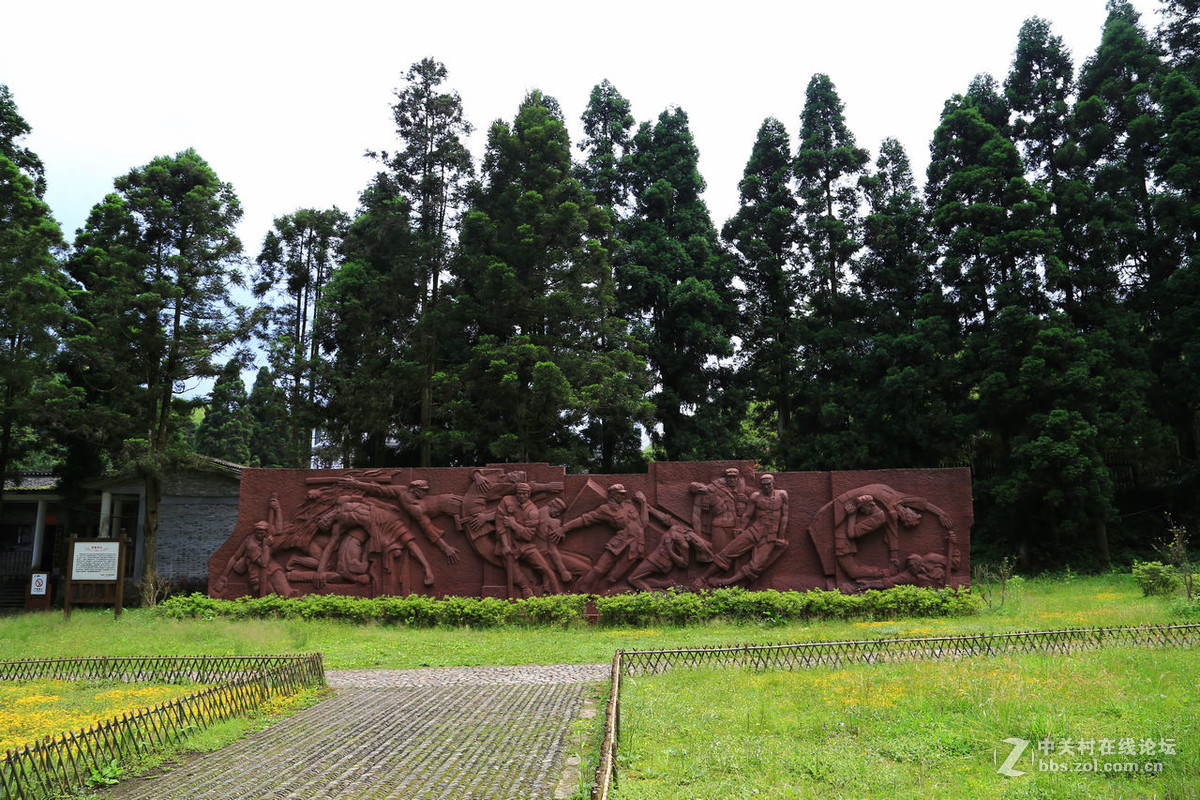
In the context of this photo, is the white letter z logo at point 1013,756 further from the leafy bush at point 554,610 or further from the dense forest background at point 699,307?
the dense forest background at point 699,307

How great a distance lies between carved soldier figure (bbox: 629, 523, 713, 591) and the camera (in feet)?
42.9

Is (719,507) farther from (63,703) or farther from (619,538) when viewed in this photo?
(63,703)

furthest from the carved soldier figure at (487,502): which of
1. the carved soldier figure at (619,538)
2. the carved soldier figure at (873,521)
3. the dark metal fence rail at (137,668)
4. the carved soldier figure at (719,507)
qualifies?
the dark metal fence rail at (137,668)

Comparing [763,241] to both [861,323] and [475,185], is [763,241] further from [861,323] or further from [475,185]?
[475,185]

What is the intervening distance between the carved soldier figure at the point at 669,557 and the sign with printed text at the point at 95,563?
933cm

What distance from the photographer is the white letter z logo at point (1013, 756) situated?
4773mm

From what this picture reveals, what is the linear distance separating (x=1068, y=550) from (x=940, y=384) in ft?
16.9

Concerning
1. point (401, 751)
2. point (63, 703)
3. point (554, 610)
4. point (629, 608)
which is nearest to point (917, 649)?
point (629, 608)

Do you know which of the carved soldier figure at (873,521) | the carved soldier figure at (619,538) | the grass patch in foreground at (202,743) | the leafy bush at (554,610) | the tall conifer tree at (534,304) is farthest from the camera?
the tall conifer tree at (534,304)

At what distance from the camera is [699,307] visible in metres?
21.8

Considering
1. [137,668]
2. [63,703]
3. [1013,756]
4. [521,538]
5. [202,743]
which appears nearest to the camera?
[1013,756]

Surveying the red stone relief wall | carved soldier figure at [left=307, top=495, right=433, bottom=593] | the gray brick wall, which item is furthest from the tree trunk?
carved soldier figure at [left=307, top=495, right=433, bottom=593]

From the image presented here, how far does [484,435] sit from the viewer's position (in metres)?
19.0

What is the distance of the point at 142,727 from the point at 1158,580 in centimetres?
1466
